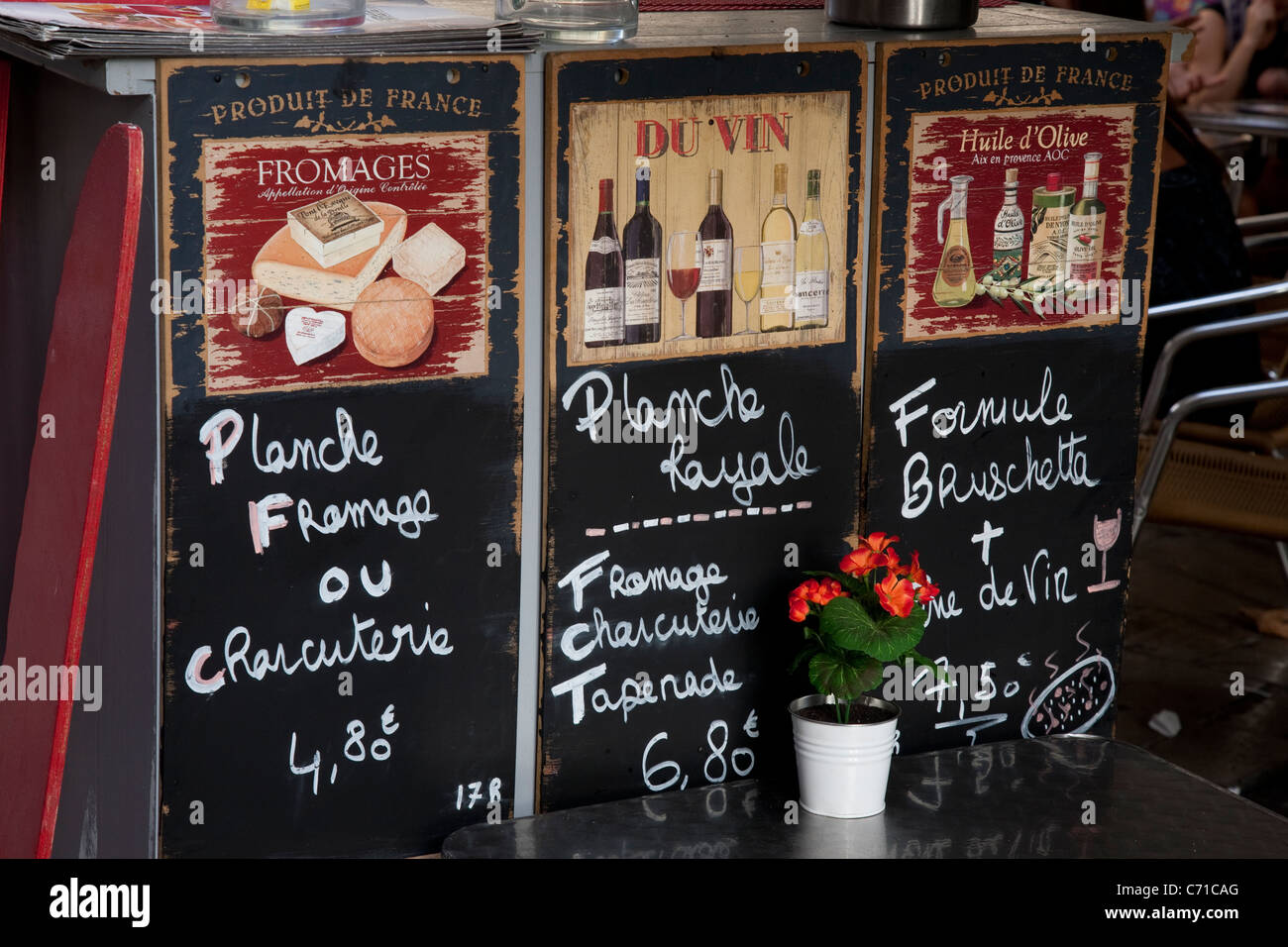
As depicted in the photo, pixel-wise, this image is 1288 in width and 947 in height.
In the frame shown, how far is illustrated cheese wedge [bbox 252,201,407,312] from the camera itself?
167 cm

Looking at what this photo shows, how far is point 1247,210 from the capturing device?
739 cm

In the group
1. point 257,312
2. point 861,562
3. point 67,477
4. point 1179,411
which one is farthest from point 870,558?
point 1179,411

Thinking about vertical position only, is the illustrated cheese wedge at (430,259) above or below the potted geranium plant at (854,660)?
above

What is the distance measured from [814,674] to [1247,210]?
622cm

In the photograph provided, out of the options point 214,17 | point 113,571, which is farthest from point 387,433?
point 214,17

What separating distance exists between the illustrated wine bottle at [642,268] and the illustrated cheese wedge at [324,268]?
0.90 ft

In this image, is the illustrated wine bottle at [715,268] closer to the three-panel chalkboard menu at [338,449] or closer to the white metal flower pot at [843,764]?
the three-panel chalkboard menu at [338,449]

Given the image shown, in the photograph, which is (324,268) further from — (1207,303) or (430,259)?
(1207,303)

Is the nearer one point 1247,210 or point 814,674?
point 814,674

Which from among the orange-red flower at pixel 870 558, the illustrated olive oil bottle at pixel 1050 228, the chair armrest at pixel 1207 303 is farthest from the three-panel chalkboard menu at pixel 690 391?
the chair armrest at pixel 1207 303

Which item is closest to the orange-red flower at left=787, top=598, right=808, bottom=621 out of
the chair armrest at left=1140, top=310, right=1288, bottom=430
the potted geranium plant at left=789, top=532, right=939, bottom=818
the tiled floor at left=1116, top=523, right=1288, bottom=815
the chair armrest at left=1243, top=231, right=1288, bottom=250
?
the potted geranium plant at left=789, top=532, right=939, bottom=818

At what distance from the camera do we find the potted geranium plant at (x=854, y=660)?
1916 millimetres

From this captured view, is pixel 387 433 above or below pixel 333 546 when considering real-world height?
above
